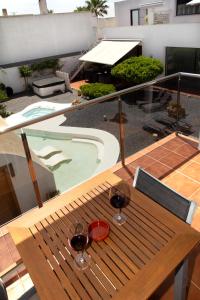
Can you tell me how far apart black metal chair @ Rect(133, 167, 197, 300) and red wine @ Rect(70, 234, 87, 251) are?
705 millimetres

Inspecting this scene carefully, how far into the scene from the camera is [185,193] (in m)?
3.62

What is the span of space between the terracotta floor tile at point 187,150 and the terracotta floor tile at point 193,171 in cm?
27

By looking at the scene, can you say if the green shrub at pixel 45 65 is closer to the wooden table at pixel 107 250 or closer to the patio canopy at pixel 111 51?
the patio canopy at pixel 111 51

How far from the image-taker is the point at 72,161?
5434mm

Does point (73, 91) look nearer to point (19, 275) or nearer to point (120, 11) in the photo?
point (120, 11)

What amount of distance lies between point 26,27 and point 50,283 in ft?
71.5

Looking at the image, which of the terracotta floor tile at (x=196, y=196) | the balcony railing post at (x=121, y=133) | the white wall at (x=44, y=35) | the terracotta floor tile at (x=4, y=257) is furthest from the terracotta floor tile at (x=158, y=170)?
the white wall at (x=44, y=35)

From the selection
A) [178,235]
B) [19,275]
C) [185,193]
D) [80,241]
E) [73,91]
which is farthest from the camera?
[73,91]

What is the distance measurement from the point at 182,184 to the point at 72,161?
2452 mm

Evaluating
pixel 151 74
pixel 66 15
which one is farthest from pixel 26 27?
pixel 151 74

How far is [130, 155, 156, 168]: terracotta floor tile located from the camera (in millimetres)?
4323

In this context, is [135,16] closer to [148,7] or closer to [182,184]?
[148,7]

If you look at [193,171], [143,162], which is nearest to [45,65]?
[143,162]

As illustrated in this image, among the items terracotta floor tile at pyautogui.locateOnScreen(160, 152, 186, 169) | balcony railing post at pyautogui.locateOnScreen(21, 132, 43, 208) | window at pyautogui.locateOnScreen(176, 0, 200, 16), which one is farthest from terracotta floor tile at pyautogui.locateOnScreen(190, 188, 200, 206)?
window at pyautogui.locateOnScreen(176, 0, 200, 16)
